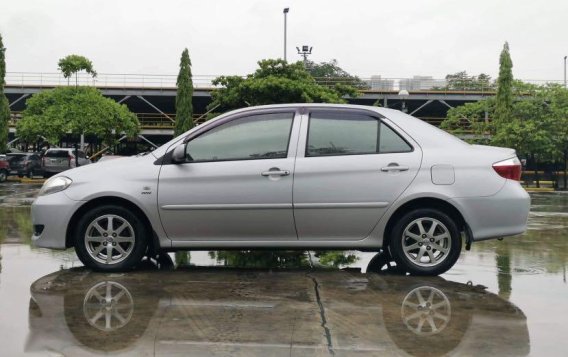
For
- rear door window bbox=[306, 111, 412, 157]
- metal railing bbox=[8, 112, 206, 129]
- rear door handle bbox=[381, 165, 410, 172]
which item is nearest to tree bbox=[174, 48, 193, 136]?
metal railing bbox=[8, 112, 206, 129]

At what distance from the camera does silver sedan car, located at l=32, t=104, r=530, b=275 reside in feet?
19.4

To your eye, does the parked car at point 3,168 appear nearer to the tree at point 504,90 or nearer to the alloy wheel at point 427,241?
the tree at point 504,90

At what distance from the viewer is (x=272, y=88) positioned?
97.5ft

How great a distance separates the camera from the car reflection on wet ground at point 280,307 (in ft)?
12.7

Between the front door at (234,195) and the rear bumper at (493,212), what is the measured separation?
1640 millimetres

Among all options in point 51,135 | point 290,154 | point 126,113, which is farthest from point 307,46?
point 290,154

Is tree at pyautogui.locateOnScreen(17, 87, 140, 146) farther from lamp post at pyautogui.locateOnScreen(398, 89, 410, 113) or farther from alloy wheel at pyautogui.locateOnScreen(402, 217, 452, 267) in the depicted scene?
alloy wheel at pyautogui.locateOnScreen(402, 217, 452, 267)

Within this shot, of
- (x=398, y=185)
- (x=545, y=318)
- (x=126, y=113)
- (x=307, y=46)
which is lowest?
(x=545, y=318)

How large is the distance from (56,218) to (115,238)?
1.96 ft

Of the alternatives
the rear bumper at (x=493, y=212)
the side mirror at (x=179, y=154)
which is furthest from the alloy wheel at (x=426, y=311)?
the side mirror at (x=179, y=154)

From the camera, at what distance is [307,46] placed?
42.7m

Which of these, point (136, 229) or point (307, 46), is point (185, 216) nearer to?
point (136, 229)

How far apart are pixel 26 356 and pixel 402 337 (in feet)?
7.54

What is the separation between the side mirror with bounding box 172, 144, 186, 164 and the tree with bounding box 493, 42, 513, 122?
91.3ft
